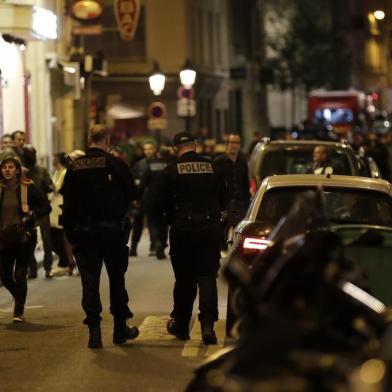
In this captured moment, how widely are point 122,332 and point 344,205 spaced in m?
2.23

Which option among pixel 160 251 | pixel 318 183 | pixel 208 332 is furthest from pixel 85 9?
Answer: pixel 318 183

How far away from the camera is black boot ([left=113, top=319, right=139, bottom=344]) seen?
37.5 ft

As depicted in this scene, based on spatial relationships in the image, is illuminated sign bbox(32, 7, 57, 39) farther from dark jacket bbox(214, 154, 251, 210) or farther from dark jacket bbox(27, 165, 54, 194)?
dark jacket bbox(27, 165, 54, 194)

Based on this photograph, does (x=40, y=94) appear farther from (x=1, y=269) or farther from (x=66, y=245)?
(x=1, y=269)

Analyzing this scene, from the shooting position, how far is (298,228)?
6.45 m

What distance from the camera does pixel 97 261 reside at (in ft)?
36.9

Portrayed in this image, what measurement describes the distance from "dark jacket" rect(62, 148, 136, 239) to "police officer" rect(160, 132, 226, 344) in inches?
17.8

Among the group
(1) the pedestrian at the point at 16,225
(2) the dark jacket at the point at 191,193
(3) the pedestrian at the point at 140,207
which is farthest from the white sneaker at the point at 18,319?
(3) the pedestrian at the point at 140,207

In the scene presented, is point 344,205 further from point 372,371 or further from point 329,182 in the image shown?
point 372,371

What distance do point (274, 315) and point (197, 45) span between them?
1673 inches

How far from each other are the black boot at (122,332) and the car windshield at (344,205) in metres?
1.52

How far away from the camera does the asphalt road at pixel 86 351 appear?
31.9 ft

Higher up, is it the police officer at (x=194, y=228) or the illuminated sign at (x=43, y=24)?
the illuminated sign at (x=43, y=24)

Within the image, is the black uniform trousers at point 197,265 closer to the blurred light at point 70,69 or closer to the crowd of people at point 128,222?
the crowd of people at point 128,222
